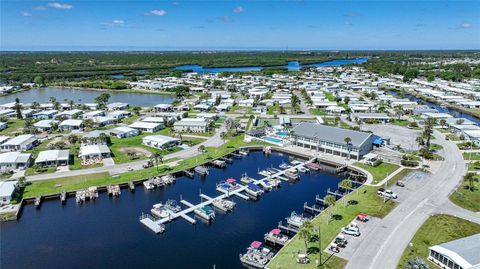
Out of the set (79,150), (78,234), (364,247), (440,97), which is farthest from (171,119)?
(440,97)

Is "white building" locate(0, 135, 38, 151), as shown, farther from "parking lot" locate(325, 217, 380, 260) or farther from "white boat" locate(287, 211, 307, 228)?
"parking lot" locate(325, 217, 380, 260)

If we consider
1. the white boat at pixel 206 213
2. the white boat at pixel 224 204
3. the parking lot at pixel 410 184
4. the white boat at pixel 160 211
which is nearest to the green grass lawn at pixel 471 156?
the parking lot at pixel 410 184

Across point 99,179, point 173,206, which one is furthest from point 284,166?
point 99,179

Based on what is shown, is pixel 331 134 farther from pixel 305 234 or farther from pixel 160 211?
pixel 160 211

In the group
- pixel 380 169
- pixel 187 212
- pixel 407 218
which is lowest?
pixel 187 212

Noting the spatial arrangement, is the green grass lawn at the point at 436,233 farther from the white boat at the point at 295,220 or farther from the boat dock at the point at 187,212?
the boat dock at the point at 187,212

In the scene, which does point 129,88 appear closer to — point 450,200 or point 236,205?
point 236,205
